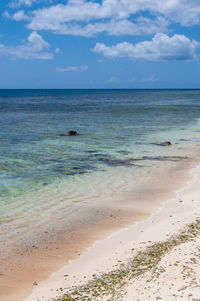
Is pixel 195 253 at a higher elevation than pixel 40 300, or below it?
higher

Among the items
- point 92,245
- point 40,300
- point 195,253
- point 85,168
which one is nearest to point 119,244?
A: point 92,245

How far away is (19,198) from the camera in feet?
54.2

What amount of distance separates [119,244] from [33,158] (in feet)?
48.0

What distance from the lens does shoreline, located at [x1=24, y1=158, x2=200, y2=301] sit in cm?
942

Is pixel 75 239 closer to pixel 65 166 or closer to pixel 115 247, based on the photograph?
pixel 115 247

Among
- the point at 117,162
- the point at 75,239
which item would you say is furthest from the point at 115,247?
the point at 117,162

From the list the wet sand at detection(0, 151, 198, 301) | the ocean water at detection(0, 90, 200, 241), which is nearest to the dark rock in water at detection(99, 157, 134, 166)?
the ocean water at detection(0, 90, 200, 241)

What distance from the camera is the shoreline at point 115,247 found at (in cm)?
942

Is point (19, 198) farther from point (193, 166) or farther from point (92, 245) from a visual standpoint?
point (193, 166)

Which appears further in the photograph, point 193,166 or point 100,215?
point 193,166

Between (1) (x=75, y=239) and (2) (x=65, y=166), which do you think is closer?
(1) (x=75, y=239)

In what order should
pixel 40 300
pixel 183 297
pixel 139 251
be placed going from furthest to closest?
pixel 139 251 → pixel 40 300 → pixel 183 297

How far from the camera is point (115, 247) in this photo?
11.6 meters

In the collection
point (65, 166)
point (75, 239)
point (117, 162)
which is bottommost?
point (75, 239)
